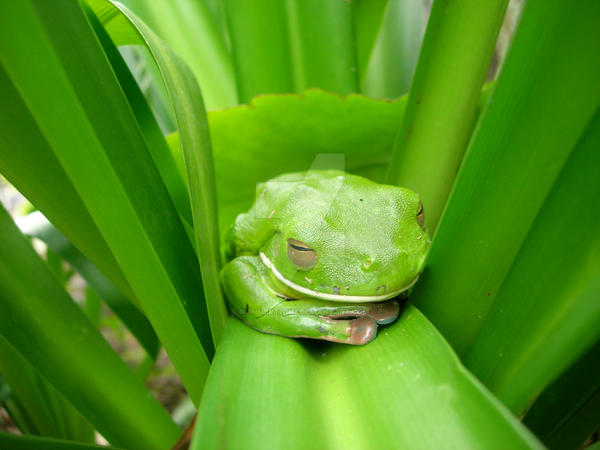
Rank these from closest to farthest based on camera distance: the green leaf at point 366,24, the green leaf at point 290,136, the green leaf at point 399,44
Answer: the green leaf at point 290,136 → the green leaf at point 366,24 → the green leaf at point 399,44

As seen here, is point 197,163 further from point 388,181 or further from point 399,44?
point 399,44

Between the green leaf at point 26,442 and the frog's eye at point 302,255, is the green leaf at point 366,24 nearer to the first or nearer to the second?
the frog's eye at point 302,255

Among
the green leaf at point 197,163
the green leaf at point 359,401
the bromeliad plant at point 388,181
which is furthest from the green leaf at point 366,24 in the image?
the green leaf at point 359,401

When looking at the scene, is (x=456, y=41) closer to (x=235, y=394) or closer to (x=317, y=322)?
(x=317, y=322)

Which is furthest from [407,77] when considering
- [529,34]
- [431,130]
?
[529,34]

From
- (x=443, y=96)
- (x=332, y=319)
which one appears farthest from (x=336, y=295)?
(x=443, y=96)
